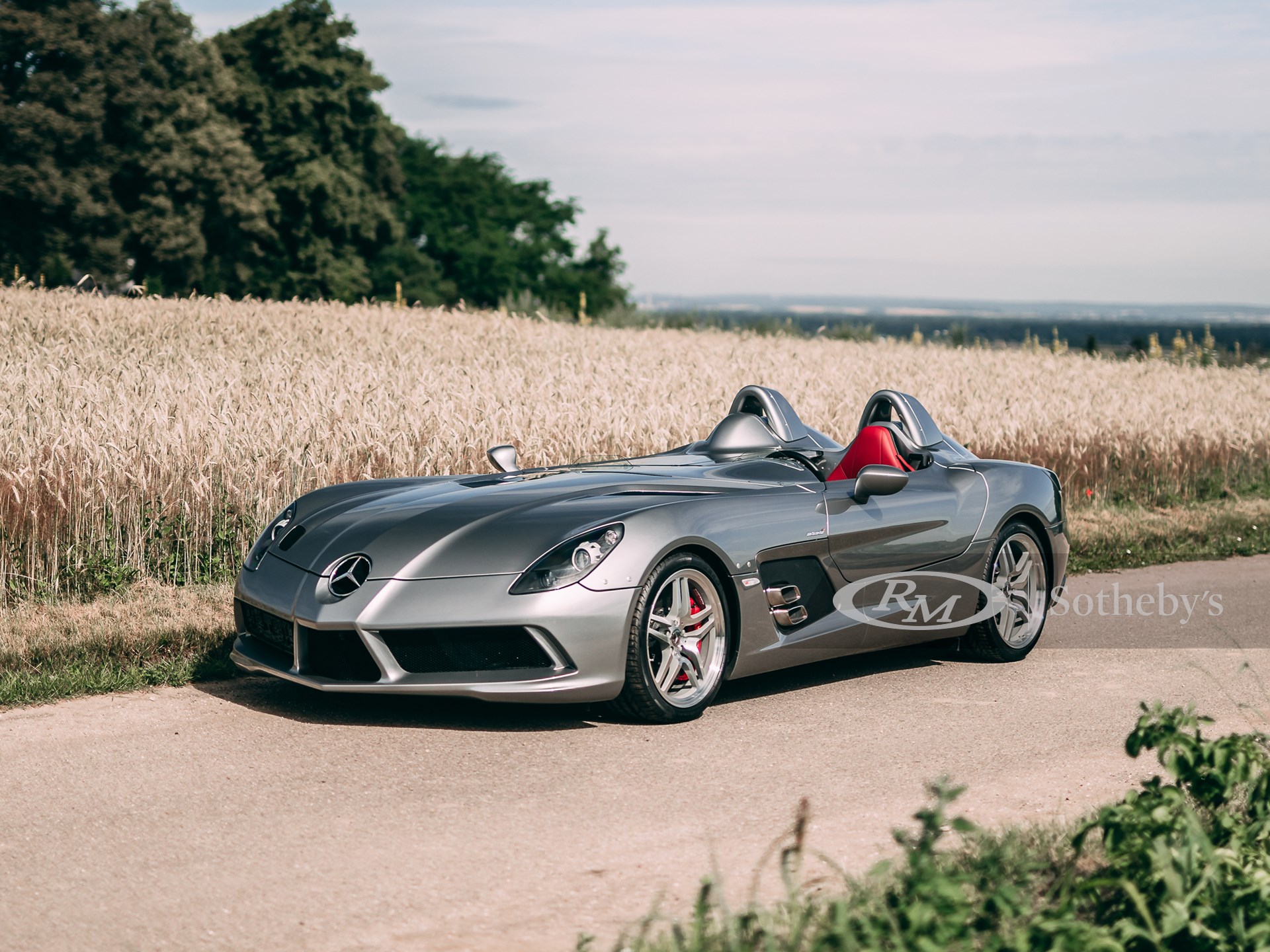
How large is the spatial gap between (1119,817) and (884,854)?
82 centimetres

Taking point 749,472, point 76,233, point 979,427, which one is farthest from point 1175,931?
point 76,233

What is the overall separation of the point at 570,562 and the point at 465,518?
0.55 metres

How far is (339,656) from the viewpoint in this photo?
5801 mm

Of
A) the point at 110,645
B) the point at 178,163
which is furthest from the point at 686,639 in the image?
the point at 178,163

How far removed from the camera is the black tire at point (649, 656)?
5.77 m

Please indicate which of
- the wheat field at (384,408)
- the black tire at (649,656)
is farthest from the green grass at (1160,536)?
the black tire at (649,656)

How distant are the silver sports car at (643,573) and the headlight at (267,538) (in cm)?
2

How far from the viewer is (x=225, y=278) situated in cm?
5034

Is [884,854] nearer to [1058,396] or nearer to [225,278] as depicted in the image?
[1058,396]

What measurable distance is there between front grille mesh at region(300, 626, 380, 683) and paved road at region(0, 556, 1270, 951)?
250mm

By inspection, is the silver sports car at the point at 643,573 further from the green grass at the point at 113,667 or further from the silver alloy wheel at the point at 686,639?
the green grass at the point at 113,667

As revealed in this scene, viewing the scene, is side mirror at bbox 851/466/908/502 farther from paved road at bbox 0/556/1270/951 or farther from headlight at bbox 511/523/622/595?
headlight at bbox 511/523/622/595

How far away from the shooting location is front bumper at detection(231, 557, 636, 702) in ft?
18.3

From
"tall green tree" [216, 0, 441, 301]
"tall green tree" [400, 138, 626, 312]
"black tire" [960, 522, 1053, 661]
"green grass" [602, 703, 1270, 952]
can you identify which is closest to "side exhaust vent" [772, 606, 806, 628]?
"black tire" [960, 522, 1053, 661]
